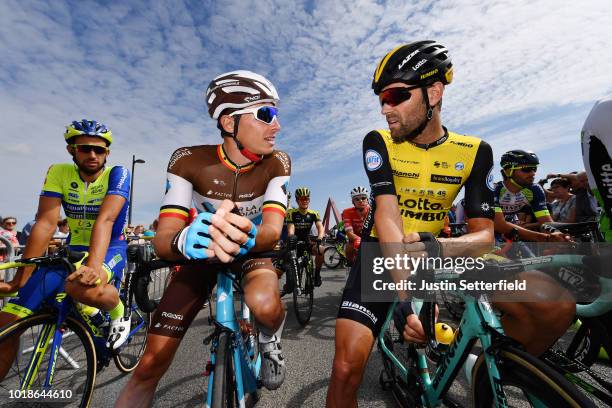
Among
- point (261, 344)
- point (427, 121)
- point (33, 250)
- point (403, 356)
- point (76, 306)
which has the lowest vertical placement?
point (403, 356)

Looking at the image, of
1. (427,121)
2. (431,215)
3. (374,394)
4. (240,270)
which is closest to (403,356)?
(374,394)

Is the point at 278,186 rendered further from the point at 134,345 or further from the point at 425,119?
the point at 134,345

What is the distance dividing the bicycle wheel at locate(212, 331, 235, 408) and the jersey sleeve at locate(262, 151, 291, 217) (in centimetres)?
86

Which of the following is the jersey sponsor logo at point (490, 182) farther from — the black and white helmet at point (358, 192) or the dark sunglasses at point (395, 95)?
the black and white helmet at point (358, 192)

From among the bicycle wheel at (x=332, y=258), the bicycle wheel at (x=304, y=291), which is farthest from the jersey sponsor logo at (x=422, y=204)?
the bicycle wheel at (x=332, y=258)

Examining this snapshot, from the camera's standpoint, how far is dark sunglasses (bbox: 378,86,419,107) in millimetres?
2111

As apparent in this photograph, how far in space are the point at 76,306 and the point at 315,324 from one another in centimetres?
379

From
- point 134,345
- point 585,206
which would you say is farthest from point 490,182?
point 585,206

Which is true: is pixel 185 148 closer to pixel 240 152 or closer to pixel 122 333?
pixel 240 152

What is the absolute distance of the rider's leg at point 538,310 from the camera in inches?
73.2

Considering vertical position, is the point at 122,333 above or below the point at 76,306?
below

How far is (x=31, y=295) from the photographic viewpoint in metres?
2.64

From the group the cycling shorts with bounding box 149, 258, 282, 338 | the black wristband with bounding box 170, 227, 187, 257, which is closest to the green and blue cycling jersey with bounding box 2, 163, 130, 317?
the cycling shorts with bounding box 149, 258, 282, 338

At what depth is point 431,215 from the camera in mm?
2271
